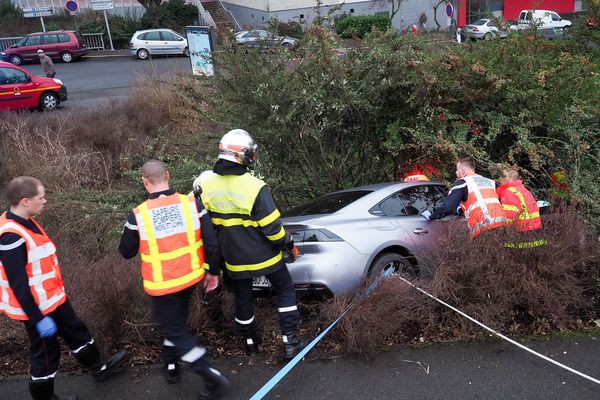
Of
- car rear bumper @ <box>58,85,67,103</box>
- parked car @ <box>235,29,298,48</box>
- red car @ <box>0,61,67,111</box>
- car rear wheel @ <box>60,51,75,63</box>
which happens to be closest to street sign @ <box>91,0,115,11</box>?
car rear wheel @ <box>60,51,75,63</box>

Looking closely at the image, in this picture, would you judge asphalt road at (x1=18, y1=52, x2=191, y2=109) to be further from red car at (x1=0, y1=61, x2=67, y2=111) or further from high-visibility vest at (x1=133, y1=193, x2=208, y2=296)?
high-visibility vest at (x1=133, y1=193, x2=208, y2=296)

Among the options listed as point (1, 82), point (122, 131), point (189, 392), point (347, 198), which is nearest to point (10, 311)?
point (189, 392)

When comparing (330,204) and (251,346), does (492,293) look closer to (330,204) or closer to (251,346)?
(330,204)

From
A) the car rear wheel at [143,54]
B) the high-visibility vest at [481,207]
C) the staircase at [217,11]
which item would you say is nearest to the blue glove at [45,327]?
the high-visibility vest at [481,207]

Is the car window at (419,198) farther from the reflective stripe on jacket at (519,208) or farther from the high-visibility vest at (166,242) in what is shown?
the high-visibility vest at (166,242)

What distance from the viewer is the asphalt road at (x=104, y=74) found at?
17891mm

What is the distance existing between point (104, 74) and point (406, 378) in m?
25.5

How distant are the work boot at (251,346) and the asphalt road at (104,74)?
12.0 meters

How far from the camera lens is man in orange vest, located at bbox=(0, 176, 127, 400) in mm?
3354

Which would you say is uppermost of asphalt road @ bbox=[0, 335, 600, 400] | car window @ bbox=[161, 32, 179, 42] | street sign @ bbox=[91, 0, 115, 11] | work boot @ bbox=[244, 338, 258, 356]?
street sign @ bbox=[91, 0, 115, 11]

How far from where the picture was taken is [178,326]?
3686mm

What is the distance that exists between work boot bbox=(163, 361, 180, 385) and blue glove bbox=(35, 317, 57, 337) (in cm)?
84

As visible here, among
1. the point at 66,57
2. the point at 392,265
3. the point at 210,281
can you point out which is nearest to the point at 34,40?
the point at 66,57

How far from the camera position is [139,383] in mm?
3965
